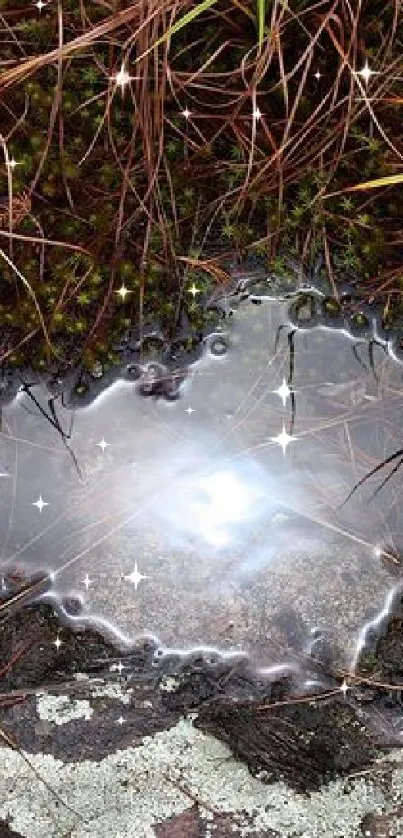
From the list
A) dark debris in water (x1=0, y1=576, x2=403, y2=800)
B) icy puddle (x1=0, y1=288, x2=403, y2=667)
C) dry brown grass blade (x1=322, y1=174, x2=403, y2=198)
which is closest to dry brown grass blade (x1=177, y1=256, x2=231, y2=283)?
icy puddle (x1=0, y1=288, x2=403, y2=667)

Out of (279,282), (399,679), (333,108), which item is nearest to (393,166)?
(333,108)

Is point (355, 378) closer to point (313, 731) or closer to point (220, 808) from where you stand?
point (313, 731)

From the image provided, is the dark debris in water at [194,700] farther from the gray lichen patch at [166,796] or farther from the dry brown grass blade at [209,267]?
the dry brown grass blade at [209,267]

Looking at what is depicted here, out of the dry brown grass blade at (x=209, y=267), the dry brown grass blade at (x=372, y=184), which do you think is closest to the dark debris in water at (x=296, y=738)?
the dry brown grass blade at (x=209, y=267)

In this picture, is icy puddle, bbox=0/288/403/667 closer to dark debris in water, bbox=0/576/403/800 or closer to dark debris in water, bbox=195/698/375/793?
dark debris in water, bbox=0/576/403/800

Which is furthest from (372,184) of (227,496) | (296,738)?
(296,738)

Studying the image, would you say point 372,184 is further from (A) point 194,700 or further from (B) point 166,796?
(B) point 166,796
